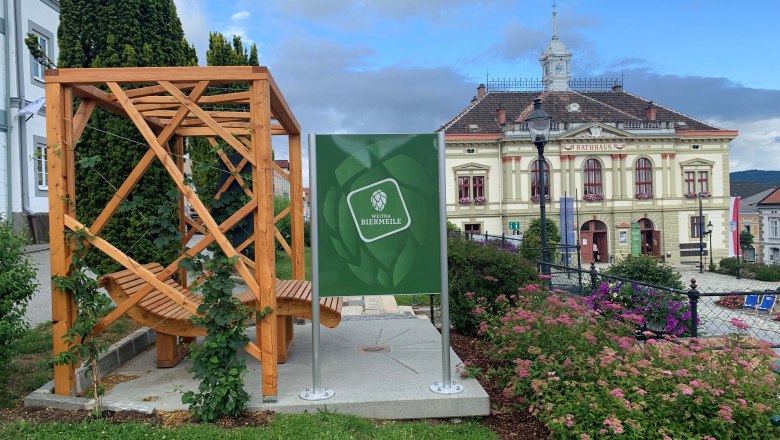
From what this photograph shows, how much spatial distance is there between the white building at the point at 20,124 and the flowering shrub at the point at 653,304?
16.4 meters

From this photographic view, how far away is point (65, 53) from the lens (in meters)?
8.23

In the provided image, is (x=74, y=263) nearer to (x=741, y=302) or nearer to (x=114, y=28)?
(x=114, y=28)

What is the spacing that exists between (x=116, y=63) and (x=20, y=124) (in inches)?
471

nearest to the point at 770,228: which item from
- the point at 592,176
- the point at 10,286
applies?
the point at 592,176

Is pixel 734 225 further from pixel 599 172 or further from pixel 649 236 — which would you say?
pixel 599 172

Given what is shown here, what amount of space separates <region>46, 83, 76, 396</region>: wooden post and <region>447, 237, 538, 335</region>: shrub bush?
4.60 metres

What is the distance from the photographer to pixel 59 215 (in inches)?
167

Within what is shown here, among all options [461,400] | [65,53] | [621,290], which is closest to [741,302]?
[621,290]

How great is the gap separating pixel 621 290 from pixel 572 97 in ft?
130

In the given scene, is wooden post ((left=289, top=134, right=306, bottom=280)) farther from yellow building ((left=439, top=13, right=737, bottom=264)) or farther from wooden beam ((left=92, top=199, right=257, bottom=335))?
yellow building ((left=439, top=13, right=737, bottom=264))

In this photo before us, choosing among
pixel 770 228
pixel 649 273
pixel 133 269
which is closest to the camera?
pixel 133 269

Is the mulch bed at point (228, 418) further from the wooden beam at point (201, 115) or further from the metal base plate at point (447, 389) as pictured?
the wooden beam at point (201, 115)

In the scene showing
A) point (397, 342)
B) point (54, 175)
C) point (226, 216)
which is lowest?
point (397, 342)

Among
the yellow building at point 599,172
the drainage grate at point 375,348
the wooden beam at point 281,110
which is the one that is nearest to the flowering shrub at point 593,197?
the yellow building at point 599,172
